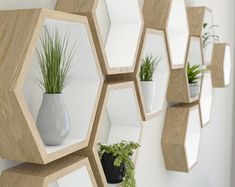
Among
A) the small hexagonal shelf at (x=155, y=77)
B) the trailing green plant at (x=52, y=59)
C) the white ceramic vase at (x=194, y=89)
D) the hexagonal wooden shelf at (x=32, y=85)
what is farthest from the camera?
the white ceramic vase at (x=194, y=89)

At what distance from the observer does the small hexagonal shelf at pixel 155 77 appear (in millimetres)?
1272

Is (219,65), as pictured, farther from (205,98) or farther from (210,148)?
(210,148)

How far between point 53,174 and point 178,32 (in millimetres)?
1086

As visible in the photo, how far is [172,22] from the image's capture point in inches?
60.8

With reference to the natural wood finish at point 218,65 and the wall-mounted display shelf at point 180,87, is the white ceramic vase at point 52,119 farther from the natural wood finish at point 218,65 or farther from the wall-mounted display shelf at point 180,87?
the natural wood finish at point 218,65

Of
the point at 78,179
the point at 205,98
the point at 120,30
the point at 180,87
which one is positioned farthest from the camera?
the point at 205,98

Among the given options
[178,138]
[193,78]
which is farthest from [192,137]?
[193,78]

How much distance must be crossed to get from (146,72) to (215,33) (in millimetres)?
1293

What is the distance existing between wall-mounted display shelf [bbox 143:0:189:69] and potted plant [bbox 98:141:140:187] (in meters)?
0.54

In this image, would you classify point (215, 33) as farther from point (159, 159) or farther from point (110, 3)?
point (110, 3)

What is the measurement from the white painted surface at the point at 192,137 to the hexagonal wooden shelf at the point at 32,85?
0.89 m

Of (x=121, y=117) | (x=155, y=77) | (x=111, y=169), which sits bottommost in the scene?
(x=111, y=169)

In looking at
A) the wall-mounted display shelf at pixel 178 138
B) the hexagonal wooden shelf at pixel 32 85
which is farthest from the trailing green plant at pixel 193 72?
the hexagonal wooden shelf at pixel 32 85

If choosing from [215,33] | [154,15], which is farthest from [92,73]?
[215,33]
